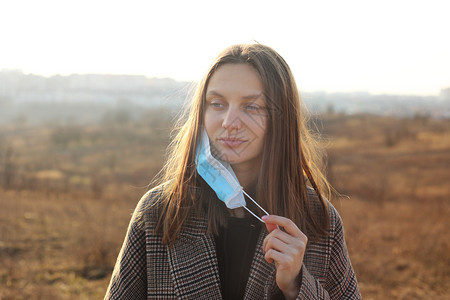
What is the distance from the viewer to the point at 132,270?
2.28 meters

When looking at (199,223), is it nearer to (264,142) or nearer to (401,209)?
(264,142)

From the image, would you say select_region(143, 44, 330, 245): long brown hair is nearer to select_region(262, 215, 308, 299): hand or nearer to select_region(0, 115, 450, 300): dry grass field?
select_region(262, 215, 308, 299): hand

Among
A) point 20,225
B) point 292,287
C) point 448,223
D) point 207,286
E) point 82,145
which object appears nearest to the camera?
point 292,287

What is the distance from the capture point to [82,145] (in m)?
42.2

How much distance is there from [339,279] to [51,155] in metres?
38.9

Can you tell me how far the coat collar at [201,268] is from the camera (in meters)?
2.21

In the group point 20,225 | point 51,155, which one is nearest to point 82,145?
point 51,155

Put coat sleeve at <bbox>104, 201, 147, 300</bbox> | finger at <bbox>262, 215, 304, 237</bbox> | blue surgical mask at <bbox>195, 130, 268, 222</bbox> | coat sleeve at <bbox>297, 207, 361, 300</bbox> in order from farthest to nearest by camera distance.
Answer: coat sleeve at <bbox>297, 207, 361, 300</bbox> < coat sleeve at <bbox>104, 201, 147, 300</bbox> < blue surgical mask at <bbox>195, 130, 268, 222</bbox> < finger at <bbox>262, 215, 304, 237</bbox>

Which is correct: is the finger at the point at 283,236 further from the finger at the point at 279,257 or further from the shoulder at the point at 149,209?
the shoulder at the point at 149,209

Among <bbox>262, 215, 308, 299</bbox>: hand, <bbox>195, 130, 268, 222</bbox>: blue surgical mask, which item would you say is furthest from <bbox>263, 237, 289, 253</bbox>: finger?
<bbox>195, 130, 268, 222</bbox>: blue surgical mask

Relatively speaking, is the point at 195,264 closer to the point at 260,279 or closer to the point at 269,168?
the point at 260,279

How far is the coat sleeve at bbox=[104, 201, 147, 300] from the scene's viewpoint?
7.43ft

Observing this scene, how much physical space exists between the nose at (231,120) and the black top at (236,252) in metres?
0.50

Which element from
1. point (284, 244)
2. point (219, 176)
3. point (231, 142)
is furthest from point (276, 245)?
point (231, 142)
